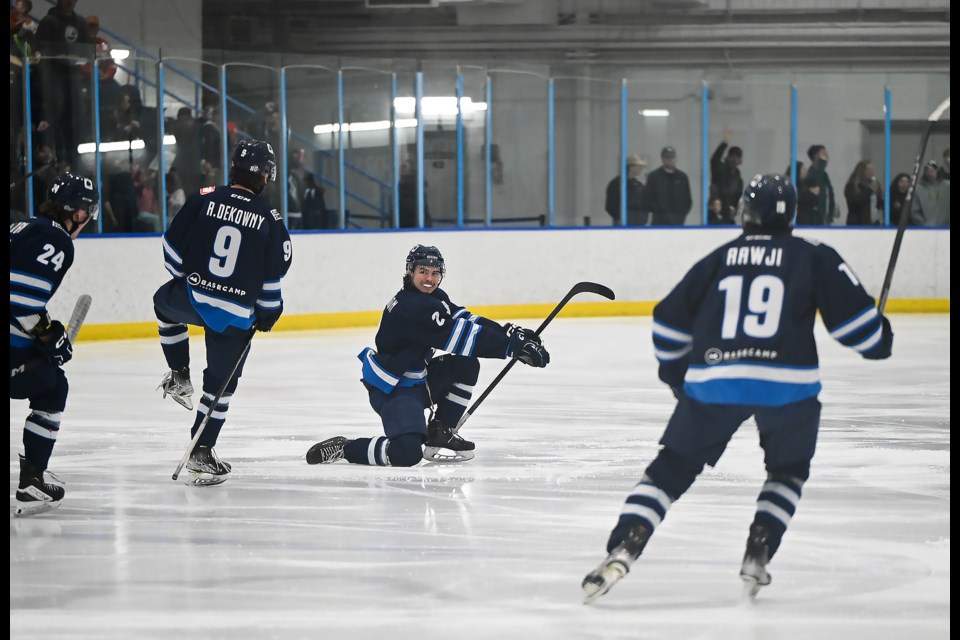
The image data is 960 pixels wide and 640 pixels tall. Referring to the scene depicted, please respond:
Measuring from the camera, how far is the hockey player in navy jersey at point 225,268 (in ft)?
14.9

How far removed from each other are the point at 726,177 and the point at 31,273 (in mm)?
7882

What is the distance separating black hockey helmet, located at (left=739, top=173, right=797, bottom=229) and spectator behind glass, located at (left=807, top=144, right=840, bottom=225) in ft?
26.6

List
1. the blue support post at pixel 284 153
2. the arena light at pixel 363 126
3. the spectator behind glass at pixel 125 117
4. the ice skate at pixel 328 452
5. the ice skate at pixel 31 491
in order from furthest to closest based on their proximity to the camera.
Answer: the arena light at pixel 363 126
the blue support post at pixel 284 153
the spectator behind glass at pixel 125 117
the ice skate at pixel 328 452
the ice skate at pixel 31 491

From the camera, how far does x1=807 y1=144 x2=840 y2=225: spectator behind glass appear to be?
11039 mm

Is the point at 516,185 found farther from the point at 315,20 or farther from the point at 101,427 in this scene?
the point at 101,427

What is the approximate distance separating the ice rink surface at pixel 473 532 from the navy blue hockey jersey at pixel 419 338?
35 cm

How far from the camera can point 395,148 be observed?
1036 centimetres

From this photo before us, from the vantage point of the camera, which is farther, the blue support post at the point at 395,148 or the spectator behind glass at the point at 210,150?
the blue support post at the point at 395,148

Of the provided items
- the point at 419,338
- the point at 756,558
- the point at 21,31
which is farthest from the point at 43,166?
the point at 756,558

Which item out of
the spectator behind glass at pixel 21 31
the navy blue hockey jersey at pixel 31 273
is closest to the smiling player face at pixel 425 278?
the navy blue hockey jersey at pixel 31 273

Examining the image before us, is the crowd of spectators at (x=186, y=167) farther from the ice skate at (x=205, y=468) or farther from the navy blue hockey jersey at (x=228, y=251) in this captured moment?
the ice skate at (x=205, y=468)

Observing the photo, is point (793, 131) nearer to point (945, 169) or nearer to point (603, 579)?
point (945, 169)

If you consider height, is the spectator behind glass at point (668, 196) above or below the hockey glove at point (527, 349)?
above

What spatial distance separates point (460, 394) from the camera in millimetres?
4980
